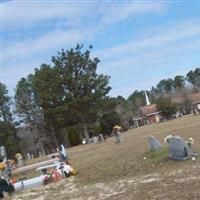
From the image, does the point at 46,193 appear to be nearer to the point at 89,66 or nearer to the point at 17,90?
the point at 89,66

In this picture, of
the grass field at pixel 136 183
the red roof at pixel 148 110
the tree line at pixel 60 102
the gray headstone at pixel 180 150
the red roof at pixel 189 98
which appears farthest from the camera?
the red roof at pixel 148 110

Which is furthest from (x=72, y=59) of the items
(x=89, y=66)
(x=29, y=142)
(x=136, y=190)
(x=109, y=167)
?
(x=136, y=190)

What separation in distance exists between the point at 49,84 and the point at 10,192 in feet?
138

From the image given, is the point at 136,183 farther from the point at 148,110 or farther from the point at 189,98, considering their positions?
the point at 148,110

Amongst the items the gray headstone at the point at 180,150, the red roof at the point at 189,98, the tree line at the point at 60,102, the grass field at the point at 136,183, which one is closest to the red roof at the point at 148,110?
the red roof at the point at 189,98

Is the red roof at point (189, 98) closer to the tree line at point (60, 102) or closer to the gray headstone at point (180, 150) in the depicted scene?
the tree line at point (60, 102)

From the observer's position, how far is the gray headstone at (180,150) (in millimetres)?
14625

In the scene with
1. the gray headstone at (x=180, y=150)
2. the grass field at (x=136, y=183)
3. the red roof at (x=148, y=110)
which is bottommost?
the grass field at (x=136, y=183)

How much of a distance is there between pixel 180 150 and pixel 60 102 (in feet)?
146

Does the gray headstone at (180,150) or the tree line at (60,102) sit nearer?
the gray headstone at (180,150)

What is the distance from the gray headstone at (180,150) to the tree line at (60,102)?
134 ft

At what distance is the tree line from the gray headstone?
1604 inches

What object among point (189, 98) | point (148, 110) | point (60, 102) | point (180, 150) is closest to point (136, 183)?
point (180, 150)

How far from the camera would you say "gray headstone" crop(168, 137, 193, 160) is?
14625 mm
